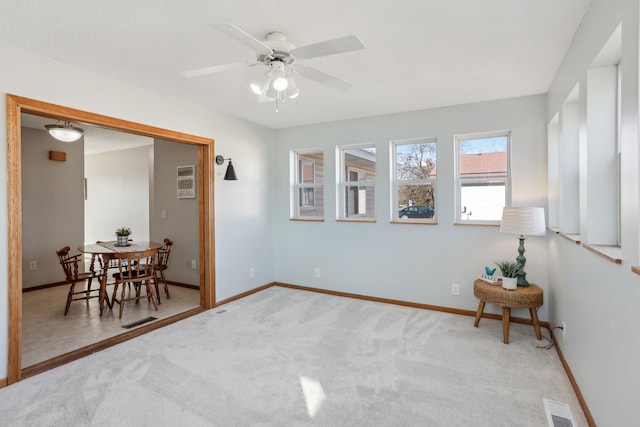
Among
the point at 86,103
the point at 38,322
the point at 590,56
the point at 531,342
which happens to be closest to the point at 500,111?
the point at 590,56

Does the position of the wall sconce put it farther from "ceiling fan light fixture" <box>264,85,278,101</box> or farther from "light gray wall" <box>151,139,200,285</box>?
"ceiling fan light fixture" <box>264,85,278,101</box>

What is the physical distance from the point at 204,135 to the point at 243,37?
2.47 m

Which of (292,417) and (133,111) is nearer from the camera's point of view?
(292,417)

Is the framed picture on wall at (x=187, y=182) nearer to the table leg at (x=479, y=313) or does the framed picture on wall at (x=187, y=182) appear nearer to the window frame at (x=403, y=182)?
the window frame at (x=403, y=182)

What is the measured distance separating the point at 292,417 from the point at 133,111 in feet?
9.87

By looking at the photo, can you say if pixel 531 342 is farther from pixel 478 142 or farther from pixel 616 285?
pixel 478 142

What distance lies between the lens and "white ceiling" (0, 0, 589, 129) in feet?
6.34

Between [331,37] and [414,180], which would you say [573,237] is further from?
[331,37]

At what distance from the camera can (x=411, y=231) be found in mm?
4133

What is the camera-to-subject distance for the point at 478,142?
3.87 meters

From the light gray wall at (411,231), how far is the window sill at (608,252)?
68.1 inches

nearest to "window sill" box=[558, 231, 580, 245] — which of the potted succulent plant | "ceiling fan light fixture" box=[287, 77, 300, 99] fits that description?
the potted succulent plant

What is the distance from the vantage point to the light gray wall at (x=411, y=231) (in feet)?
11.6

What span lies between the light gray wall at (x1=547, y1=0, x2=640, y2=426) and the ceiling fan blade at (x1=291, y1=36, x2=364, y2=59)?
1167 millimetres
